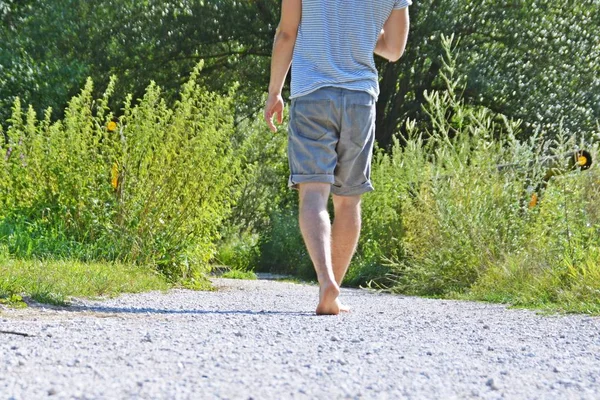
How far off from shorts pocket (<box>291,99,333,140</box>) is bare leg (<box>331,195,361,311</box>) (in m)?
0.39

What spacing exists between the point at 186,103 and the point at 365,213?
431 centimetres

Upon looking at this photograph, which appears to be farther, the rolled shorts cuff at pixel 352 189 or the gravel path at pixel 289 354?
the rolled shorts cuff at pixel 352 189

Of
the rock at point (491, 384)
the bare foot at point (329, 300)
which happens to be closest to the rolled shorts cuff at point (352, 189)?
the bare foot at point (329, 300)

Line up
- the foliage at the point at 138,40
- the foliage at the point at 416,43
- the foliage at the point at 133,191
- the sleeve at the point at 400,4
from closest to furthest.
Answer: the sleeve at the point at 400,4 → the foliage at the point at 133,191 → the foliage at the point at 138,40 → the foliage at the point at 416,43

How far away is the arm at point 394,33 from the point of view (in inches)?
213

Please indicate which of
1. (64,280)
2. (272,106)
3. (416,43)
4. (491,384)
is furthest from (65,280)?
(416,43)

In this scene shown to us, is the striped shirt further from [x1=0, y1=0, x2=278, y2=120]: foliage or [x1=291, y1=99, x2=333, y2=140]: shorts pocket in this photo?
[x1=0, y1=0, x2=278, y2=120]: foliage

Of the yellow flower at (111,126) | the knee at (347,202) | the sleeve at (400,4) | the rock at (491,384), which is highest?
the sleeve at (400,4)

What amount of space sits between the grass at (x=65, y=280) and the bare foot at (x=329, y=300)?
4.37 ft

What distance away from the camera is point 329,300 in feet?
15.9

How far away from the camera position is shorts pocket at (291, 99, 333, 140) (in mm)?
5023

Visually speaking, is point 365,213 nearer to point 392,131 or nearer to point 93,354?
point 392,131

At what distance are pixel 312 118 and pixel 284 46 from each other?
0.43 meters

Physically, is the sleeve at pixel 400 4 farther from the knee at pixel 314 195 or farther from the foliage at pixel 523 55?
the foliage at pixel 523 55
